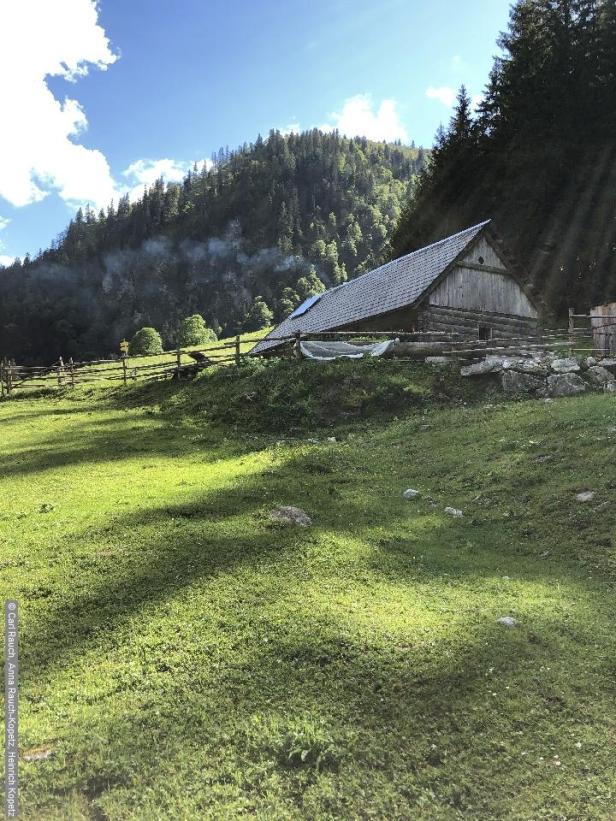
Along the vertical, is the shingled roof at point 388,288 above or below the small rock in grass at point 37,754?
above

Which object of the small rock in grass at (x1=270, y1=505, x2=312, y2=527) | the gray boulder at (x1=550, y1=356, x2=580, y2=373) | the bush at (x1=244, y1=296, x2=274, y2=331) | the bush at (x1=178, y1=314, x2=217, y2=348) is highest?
the bush at (x1=244, y1=296, x2=274, y2=331)

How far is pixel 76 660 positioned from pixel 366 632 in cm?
278

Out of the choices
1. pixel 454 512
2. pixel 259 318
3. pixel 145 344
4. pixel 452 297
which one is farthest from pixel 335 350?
pixel 259 318

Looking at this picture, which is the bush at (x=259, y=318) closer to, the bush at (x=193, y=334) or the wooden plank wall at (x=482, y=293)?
the bush at (x=193, y=334)

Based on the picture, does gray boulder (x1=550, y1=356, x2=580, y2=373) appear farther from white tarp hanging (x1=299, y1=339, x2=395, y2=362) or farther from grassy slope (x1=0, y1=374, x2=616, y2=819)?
grassy slope (x1=0, y1=374, x2=616, y2=819)

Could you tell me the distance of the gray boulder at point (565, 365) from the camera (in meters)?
17.5

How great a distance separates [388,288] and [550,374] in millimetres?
12318

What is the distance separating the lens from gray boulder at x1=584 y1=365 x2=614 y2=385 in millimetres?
17047

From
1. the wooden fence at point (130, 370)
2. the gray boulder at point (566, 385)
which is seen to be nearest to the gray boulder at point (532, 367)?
the gray boulder at point (566, 385)

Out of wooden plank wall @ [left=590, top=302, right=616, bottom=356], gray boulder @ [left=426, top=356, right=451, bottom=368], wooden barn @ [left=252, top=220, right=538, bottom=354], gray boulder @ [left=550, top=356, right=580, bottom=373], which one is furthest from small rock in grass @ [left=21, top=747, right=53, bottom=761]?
wooden barn @ [left=252, top=220, right=538, bottom=354]

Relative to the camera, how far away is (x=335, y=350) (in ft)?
71.7

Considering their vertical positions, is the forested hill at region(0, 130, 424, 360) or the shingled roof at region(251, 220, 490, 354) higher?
the forested hill at region(0, 130, 424, 360)

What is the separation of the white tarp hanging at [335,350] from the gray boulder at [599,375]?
701 centimetres

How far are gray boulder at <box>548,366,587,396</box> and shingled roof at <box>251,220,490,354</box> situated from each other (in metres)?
9.17
